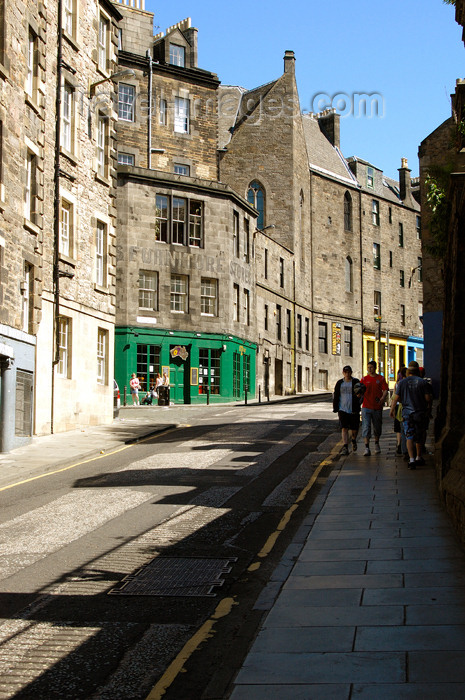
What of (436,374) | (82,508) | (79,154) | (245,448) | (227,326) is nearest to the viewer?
(82,508)

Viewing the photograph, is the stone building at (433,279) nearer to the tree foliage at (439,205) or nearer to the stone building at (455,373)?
the tree foliage at (439,205)

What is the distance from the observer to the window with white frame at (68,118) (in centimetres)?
2552

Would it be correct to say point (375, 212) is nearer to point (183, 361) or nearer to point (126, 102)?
point (126, 102)

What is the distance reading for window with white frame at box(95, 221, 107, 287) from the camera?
27900 millimetres

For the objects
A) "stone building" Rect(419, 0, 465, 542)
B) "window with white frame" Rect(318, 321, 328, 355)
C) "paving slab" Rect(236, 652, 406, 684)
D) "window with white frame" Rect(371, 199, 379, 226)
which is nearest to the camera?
"paving slab" Rect(236, 652, 406, 684)

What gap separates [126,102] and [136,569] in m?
43.9

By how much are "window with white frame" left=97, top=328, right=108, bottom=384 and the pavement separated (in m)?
17.9

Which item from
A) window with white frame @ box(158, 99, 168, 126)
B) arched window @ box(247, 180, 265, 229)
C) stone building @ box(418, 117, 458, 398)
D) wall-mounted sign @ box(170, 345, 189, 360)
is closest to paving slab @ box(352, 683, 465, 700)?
stone building @ box(418, 117, 458, 398)

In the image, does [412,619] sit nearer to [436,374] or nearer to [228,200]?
[436,374]

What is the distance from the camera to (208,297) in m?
44.1

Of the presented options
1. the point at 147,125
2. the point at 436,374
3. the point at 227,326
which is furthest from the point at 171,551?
the point at 147,125

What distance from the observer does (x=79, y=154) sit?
26.5 meters

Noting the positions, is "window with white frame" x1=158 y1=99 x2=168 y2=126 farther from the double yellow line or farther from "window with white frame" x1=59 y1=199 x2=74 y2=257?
the double yellow line

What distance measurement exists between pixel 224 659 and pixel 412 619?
1467mm
